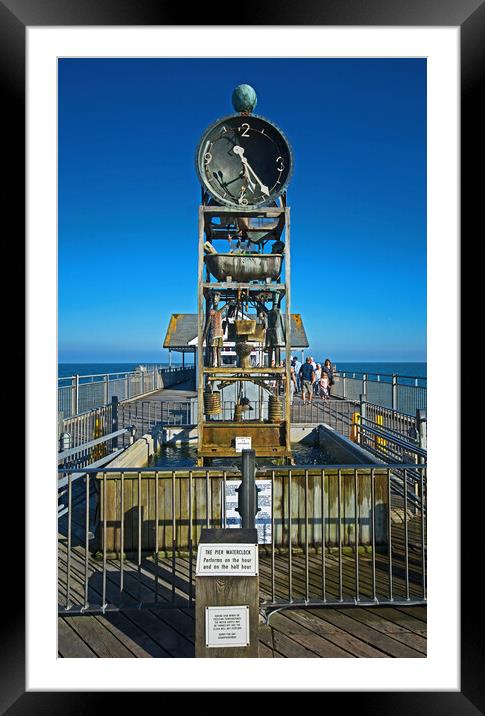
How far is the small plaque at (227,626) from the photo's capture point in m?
2.80

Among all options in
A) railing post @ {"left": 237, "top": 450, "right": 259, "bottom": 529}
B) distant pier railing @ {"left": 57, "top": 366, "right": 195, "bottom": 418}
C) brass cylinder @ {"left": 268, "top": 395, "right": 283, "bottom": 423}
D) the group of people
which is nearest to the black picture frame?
railing post @ {"left": 237, "top": 450, "right": 259, "bottom": 529}

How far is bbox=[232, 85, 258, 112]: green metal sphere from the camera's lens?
7.41 meters

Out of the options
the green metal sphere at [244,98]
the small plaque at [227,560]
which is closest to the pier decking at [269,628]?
the small plaque at [227,560]

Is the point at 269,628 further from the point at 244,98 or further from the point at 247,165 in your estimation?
the point at 244,98

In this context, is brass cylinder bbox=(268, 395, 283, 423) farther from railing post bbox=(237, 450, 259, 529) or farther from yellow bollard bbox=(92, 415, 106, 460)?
yellow bollard bbox=(92, 415, 106, 460)

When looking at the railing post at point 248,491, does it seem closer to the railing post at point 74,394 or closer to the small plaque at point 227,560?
the small plaque at point 227,560

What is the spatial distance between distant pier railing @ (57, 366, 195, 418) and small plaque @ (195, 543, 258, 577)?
20.7ft
